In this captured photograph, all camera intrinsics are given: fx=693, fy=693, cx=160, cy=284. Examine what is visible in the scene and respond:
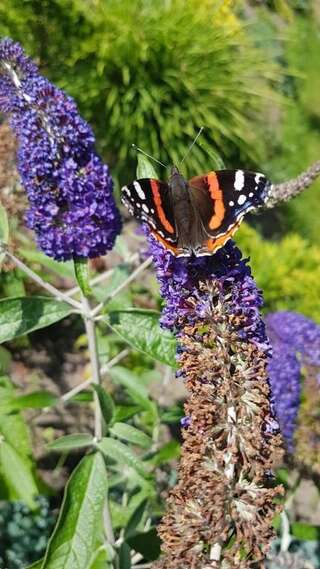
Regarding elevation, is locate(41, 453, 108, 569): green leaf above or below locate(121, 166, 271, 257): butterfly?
below

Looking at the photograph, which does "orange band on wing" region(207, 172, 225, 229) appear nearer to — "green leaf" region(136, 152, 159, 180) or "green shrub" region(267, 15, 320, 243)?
"green leaf" region(136, 152, 159, 180)

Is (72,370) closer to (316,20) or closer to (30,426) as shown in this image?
(30,426)

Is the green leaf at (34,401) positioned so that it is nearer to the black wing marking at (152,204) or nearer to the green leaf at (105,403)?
the green leaf at (105,403)

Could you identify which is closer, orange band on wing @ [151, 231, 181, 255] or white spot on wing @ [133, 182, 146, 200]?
orange band on wing @ [151, 231, 181, 255]

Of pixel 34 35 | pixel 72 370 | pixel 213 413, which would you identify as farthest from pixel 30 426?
pixel 34 35

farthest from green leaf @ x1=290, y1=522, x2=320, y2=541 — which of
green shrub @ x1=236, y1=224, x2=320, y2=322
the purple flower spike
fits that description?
green shrub @ x1=236, y1=224, x2=320, y2=322

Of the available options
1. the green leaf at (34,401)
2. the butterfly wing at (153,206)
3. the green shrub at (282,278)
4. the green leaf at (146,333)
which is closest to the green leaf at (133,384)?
the green leaf at (34,401)
